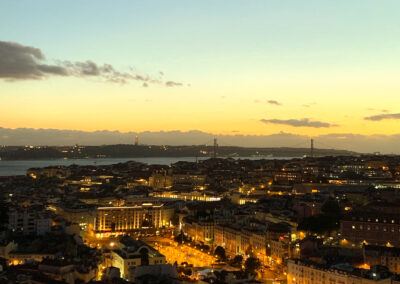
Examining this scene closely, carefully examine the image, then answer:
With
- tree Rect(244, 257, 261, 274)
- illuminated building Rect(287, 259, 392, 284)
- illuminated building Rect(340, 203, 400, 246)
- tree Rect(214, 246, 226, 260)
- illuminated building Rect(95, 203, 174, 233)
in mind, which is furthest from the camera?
illuminated building Rect(95, 203, 174, 233)

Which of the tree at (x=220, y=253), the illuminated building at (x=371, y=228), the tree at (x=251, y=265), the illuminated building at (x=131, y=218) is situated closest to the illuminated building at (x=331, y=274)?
the tree at (x=251, y=265)

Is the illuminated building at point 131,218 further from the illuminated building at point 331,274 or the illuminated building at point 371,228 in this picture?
the illuminated building at point 331,274

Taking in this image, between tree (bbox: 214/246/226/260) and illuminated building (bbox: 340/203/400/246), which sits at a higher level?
illuminated building (bbox: 340/203/400/246)

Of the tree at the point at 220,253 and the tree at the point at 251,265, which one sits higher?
the tree at the point at 251,265

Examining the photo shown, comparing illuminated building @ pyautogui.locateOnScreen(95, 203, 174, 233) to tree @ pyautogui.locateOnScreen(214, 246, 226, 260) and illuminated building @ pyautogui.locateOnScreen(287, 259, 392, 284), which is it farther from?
illuminated building @ pyautogui.locateOnScreen(287, 259, 392, 284)

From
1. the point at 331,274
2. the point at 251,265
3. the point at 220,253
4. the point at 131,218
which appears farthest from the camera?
the point at 131,218

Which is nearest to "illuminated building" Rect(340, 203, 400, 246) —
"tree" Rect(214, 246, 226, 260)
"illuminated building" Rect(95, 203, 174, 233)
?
"tree" Rect(214, 246, 226, 260)

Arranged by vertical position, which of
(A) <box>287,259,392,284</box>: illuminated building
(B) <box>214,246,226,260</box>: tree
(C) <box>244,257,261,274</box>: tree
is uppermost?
(A) <box>287,259,392,284</box>: illuminated building

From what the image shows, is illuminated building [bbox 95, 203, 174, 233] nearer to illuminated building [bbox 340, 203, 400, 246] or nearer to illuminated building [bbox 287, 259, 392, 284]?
illuminated building [bbox 340, 203, 400, 246]

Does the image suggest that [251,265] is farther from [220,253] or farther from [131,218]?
[131,218]

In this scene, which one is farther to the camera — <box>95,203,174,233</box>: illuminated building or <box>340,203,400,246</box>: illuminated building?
<box>95,203,174,233</box>: illuminated building

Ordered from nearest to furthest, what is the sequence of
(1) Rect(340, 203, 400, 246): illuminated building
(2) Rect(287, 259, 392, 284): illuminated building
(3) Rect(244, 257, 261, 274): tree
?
1. (2) Rect(287, 259, 392, 284): illuminated building
2. (3) Rect(244, 257, 261, 274): tree
3. (1) Rect(340, 203, 400, 246): illuminated building

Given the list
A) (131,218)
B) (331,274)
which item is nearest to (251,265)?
(331,274)
